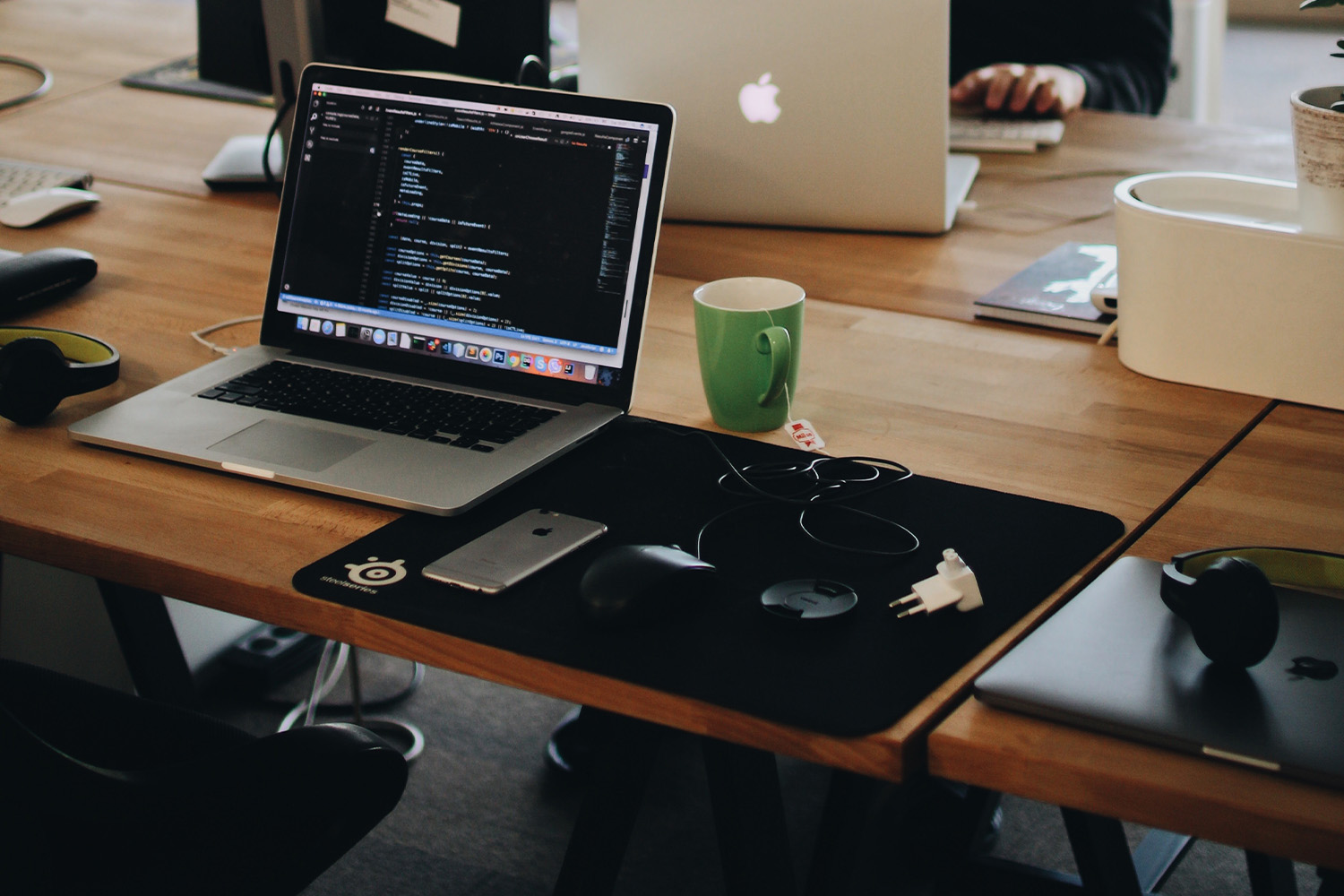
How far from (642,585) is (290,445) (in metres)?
0.40

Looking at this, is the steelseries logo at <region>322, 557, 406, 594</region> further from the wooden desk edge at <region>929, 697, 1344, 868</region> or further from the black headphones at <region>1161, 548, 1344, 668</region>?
the black headphones at <region>1161, 548, 1344, 668</region>

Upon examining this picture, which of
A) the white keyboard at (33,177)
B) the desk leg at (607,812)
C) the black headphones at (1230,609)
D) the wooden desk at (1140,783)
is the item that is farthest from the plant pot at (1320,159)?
the white keyboard at (33,177)

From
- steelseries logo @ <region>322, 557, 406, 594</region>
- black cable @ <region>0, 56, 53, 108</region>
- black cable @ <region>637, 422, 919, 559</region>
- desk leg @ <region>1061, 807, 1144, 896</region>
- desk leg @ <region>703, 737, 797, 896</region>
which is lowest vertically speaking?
desk leg @ <region>1061, 807, 1144, 896</region>

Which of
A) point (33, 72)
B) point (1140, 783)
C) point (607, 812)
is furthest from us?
point (33, 72)

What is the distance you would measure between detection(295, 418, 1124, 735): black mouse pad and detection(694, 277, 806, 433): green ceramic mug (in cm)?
4

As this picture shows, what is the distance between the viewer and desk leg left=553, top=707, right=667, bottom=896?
0.88 meters

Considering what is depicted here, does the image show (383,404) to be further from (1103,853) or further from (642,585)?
(1103,853)

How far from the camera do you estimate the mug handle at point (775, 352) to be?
1.04 m

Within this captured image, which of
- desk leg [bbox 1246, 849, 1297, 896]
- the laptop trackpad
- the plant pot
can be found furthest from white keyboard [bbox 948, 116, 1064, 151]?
the laptop trackpad

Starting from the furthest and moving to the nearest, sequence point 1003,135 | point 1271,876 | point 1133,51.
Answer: point 1133,51 → point 1003,135 → point 1271,876

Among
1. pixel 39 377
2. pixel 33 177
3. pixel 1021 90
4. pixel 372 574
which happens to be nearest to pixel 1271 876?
pixel 372 574

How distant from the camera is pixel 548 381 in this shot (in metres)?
1.10

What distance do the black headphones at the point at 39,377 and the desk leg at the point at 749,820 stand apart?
673 mm

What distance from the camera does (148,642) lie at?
1.41m
